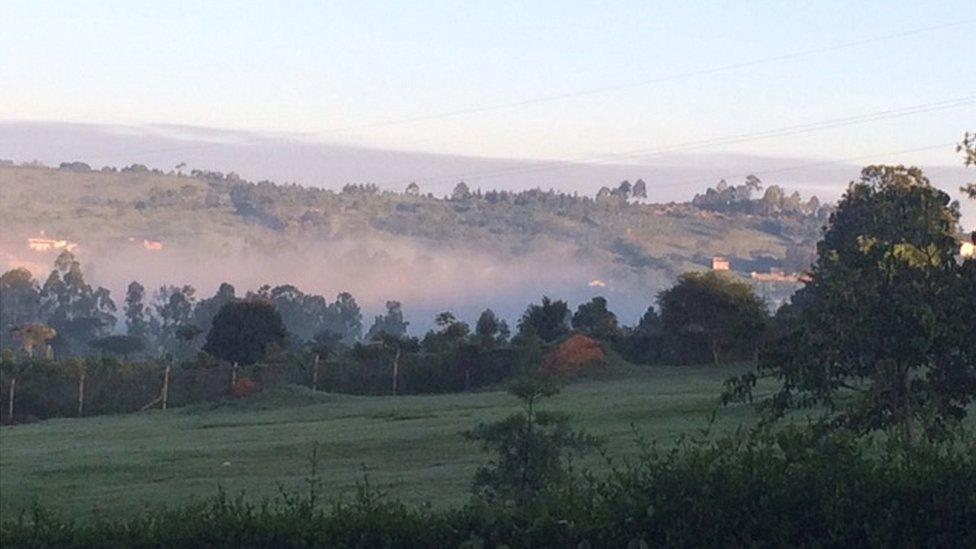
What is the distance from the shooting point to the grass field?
3112 cm

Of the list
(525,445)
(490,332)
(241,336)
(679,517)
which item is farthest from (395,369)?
(679,517)

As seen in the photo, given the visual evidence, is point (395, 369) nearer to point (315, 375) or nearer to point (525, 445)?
point (315, 375)

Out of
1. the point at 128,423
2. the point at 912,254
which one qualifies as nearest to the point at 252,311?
the point at 128,423

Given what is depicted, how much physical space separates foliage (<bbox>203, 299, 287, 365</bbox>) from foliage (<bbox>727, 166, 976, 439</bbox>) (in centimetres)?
5665

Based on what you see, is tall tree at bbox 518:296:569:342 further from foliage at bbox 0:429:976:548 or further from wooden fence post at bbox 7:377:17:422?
foliage at bbox 0:429:976:548

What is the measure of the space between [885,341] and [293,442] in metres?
23.4

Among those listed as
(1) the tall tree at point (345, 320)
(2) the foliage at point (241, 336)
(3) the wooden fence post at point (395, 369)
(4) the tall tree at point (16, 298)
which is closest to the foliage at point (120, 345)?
(4) the tall tree at point (16, 298)

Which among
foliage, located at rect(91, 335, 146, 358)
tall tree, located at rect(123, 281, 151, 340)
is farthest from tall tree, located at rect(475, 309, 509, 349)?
tall tree, located at rect(123, 281, 151, 340)

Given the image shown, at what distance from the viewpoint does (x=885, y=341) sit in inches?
837

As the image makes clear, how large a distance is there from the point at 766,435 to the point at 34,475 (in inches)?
1088

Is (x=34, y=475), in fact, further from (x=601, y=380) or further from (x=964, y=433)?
(x=601, y=380)

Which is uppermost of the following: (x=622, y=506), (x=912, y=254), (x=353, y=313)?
(x=912, y=254)

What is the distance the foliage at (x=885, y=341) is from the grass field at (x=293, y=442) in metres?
6.37

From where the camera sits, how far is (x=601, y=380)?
2586 inches
